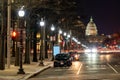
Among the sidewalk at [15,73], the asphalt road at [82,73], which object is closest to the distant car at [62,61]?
the asphalt road at [82,73]

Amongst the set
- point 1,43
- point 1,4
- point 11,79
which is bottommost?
point 11,79

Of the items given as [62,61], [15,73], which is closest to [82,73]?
[15,73]

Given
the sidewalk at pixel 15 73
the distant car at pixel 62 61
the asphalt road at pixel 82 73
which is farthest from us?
the distant car at pixel 62 61

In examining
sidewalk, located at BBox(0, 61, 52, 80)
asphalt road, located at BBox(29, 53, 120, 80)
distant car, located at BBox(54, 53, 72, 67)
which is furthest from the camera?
distant car, located at BBox(54, 53, 72, 67)

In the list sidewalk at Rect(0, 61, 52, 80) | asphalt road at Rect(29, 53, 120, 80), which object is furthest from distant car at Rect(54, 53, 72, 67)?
sidewalk at Rect(0, 61, 52, 80)

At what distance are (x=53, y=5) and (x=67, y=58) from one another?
7.10 meters

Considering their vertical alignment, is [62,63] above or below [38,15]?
below

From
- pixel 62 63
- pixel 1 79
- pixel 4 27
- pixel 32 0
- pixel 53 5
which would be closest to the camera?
pixel 1 79

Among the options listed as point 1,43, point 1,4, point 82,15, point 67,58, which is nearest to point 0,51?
point 1,43

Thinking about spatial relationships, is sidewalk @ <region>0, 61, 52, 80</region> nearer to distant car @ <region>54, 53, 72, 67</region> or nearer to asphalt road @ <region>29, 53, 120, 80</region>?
asphalt road @ <region>29, 53, 120, 80</region>

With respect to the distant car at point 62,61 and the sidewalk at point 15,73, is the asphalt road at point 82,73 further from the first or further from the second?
the distant car at point 62,61

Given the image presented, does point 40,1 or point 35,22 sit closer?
point 40,1

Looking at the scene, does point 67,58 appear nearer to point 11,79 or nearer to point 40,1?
point 40,1

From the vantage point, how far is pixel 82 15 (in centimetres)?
9381
